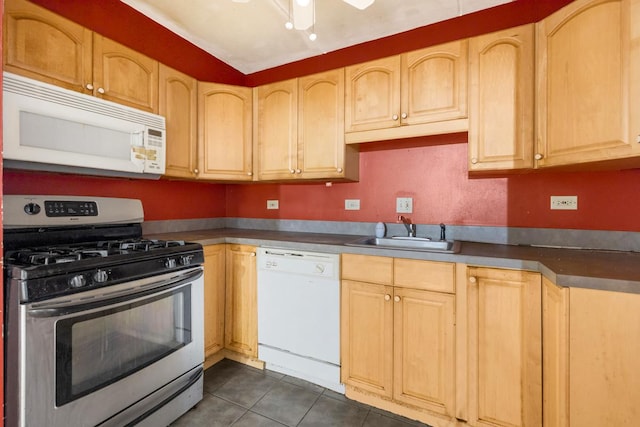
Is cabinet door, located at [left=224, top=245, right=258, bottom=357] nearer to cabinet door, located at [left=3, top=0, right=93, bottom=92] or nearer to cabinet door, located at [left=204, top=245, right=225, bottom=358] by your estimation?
cabinet door, located at [left=204, top=245, right=225, bottom=358]

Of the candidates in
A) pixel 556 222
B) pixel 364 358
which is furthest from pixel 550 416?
pixel 556 222

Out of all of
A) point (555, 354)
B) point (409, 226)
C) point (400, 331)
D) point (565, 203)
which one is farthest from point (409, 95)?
point (555, 354)

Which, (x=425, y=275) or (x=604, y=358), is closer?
(x=604, y=358)

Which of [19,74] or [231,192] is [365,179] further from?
[19,74]

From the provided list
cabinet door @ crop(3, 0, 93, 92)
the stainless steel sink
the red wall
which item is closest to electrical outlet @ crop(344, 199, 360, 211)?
the red wall

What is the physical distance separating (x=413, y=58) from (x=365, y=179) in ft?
3.00

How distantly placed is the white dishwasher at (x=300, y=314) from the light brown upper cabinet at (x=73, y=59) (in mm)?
1334

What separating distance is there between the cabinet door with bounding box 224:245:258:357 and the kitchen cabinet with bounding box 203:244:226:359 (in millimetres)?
41

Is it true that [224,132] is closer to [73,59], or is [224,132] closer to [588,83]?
[73,59]

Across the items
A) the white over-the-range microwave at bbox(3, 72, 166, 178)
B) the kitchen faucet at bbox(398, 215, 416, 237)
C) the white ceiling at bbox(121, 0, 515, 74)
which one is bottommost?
the kitchen faucet at bbox(398, 215, 416, 237)

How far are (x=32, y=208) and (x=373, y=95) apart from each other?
6.86 ft

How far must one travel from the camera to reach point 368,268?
1.77 metres

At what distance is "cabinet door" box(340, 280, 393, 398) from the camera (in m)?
1.72

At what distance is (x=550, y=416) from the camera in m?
1.29
